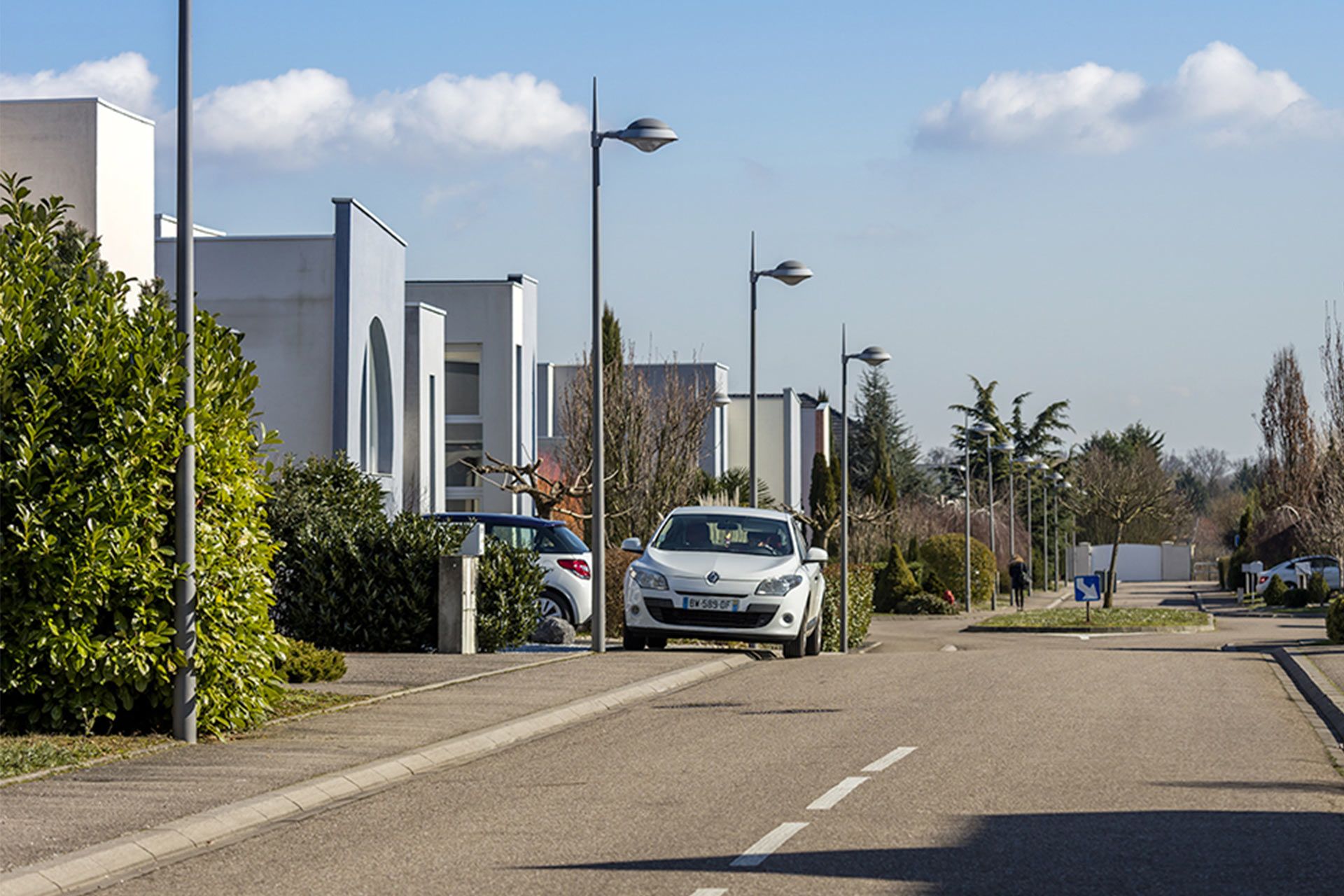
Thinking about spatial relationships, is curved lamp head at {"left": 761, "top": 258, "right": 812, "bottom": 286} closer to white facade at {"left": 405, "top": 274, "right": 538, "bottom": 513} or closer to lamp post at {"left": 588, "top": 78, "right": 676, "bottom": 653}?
lamp post at {"left": 588, "top": 78, "right": 676, "bottom": 653}

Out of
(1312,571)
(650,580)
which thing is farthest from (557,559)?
(1312,571)

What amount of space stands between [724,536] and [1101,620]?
79.8 ft

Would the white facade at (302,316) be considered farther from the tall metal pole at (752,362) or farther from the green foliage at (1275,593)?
the green foliage at (1275,593)

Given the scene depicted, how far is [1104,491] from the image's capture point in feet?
257

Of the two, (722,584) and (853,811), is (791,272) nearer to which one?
(722,584)

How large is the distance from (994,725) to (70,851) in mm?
7558

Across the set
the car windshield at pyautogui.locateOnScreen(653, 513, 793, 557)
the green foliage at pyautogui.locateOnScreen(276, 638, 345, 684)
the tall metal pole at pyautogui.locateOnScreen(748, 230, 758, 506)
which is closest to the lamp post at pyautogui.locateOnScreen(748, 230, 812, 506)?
the tall metal pole at pyautogui.locateOnScreen(748, 230, 758, 506)

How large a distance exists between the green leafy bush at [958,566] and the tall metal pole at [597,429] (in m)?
44.8

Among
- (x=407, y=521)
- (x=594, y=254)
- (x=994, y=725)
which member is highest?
(x=594, y=254)

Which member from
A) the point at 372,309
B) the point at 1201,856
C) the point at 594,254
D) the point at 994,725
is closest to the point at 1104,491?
the point at 372,309

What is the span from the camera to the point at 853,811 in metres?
8.90

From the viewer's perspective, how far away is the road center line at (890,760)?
1056 centimetres

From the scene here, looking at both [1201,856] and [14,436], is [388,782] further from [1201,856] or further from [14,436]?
[1201,856]

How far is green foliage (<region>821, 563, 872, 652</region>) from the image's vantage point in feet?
95.9
